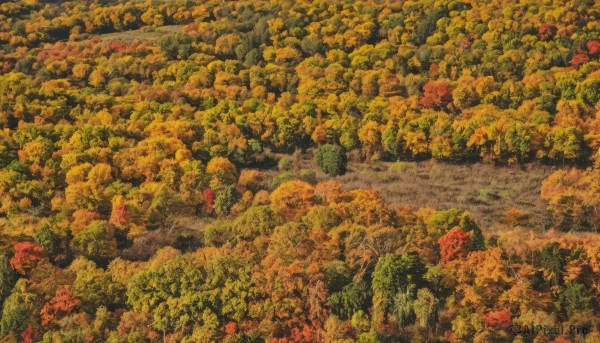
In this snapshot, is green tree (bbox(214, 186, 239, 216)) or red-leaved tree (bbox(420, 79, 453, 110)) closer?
green tree (bbox(214, 186, 239, 216))

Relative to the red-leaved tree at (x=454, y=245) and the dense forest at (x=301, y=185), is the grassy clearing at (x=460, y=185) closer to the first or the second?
the dense forest at (x=301, y=185)

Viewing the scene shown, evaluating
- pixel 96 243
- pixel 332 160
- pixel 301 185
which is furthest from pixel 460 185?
pixel 96 243

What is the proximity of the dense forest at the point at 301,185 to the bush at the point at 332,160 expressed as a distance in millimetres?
255

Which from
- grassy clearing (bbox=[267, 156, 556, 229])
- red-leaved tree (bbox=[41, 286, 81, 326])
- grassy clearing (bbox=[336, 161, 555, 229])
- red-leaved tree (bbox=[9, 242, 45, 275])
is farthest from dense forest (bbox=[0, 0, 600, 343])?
grassy clearing (bbox=[336, 161, 555, 229])

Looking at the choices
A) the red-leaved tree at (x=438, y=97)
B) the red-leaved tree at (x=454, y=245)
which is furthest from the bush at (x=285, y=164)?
the red-leaved tree at (x=454, y=245)

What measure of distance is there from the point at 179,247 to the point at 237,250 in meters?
12.4

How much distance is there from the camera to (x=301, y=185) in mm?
114188

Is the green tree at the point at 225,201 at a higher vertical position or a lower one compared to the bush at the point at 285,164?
higher

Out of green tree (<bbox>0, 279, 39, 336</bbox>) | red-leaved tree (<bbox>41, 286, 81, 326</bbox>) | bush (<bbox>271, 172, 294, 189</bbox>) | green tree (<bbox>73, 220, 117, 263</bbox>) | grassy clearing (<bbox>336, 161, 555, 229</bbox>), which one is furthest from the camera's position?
bush (<bbox>271, 172, 294, 189</bbox>)

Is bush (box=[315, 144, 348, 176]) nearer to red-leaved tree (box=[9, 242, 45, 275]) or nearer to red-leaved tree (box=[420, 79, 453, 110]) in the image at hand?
red-leaved tree (box=[420, 79, 453, 110])

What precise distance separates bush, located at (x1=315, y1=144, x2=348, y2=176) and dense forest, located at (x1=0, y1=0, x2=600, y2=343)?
0.84 ft

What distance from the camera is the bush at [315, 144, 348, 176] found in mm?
131250

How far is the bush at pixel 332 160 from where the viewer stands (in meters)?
131

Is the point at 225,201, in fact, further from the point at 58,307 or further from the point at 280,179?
the point at 58,307
